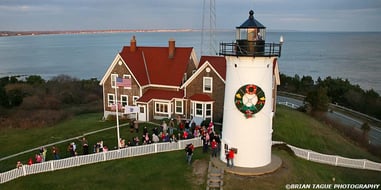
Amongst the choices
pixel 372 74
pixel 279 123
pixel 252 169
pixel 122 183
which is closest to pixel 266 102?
pixel 252 169

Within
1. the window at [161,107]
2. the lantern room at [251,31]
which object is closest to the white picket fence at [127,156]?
the lantern room at [251,31]

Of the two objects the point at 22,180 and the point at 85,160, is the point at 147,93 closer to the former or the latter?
the point at 85,160

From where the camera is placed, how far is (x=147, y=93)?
28.9 metres

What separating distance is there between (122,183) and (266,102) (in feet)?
25.3

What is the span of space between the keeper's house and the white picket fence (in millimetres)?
7549

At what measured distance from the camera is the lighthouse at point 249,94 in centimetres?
1538

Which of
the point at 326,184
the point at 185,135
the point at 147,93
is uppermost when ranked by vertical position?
the point at 147,93

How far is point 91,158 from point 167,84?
12096 mm

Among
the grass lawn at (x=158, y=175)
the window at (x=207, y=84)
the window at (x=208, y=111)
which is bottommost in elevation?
the grass lawn at (x=158, y=175)

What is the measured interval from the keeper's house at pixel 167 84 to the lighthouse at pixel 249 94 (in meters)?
9.73

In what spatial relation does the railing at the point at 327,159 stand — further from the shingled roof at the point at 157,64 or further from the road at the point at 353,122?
the road at the point at 353,122

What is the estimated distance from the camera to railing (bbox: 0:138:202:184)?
16.4 metres

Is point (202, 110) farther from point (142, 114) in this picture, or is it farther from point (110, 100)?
point (110, 100)

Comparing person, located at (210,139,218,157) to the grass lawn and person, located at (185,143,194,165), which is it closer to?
the grass lawn
